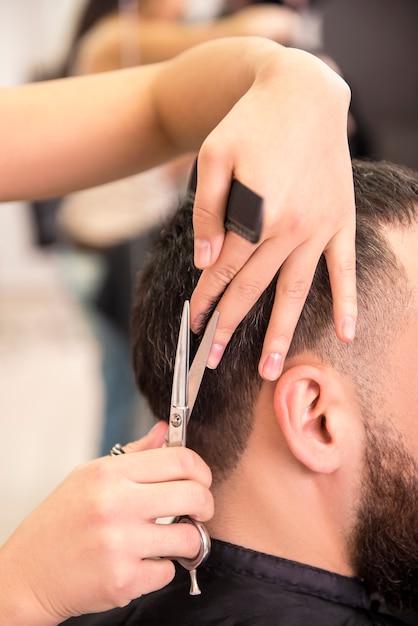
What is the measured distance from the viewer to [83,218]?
291 cm

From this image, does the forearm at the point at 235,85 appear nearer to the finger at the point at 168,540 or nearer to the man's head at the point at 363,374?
the man's head at the point at 363,374

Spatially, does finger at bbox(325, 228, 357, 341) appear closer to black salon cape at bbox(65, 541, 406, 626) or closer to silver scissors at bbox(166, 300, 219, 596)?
silver scissors at bbox(166, 300, 219, 596)

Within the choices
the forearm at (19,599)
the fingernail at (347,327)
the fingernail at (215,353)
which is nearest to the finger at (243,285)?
the fingernail at (215,353)

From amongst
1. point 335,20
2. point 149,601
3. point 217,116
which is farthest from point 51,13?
point 149,601

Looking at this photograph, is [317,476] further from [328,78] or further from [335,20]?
[335,20]

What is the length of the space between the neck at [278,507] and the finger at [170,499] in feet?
0.63

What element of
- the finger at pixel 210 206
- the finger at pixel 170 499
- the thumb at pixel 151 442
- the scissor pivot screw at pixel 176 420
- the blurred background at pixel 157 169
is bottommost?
the blurred background at pixel 157 169

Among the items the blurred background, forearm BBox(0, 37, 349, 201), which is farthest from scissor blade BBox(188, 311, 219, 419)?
the blurred background

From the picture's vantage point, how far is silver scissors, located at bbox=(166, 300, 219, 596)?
97 centimetres

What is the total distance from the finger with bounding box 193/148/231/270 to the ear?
0.26m

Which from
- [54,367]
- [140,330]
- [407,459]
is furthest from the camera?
[54,367]

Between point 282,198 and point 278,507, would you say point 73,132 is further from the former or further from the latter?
point 278,507

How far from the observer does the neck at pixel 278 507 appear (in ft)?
3.64

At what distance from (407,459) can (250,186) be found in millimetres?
516
